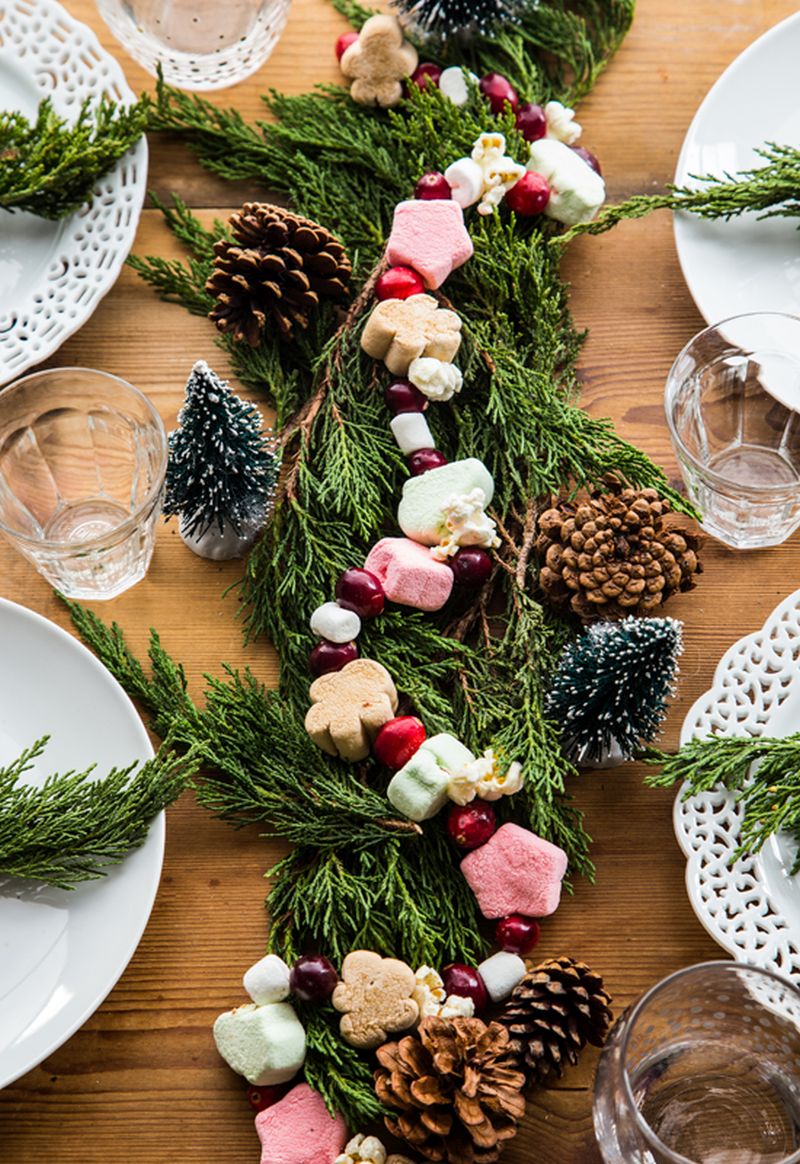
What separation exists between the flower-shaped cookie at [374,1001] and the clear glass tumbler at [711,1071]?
0.18 m

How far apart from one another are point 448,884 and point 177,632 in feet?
1.24

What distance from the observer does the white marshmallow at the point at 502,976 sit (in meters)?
1.19

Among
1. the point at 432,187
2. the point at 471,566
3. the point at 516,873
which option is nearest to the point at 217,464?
the point at 471,566

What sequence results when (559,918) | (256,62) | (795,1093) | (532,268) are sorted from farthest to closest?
(256,62) → (532,268) → (559,918) → (795,1093)

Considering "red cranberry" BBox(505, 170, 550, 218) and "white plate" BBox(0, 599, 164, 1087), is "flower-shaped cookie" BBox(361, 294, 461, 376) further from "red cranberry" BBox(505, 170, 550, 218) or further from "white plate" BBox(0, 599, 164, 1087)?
"white plate" BBox(0, 599, 164, 1087)

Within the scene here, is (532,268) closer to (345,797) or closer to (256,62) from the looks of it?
(256,62)

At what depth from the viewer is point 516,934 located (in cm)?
121

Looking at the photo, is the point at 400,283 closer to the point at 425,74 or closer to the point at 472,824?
the point at 425,74

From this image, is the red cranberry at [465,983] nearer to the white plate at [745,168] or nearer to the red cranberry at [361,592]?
the red cranberry at [361,592]

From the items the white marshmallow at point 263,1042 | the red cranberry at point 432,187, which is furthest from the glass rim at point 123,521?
the white marshmallow at point 263,1042

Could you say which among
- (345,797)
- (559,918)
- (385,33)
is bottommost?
(559,918)

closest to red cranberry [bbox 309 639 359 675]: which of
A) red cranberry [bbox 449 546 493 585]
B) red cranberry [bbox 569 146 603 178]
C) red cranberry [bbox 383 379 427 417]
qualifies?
red cranberry [bbox 449 546 493 585]

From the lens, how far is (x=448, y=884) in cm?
124

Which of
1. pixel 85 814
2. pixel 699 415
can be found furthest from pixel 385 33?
pixel 85 814
